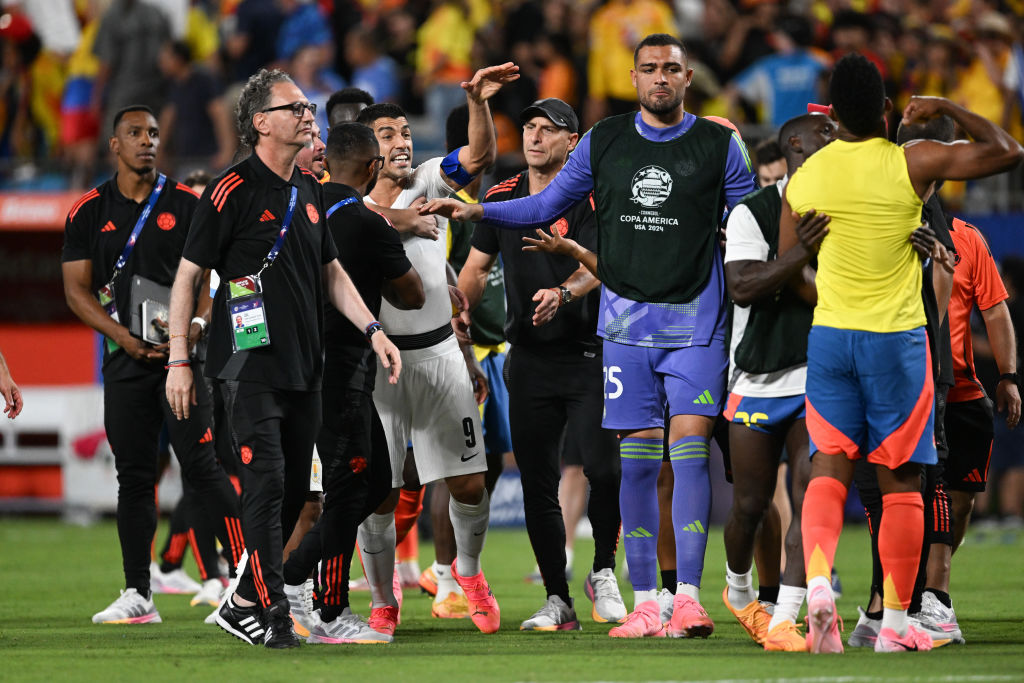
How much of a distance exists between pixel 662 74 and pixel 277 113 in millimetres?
1778

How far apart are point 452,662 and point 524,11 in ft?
37.9

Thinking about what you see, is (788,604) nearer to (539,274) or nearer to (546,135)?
(539,274)

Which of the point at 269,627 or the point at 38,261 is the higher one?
the point at 38,261

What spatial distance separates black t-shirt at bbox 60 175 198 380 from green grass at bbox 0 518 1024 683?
5.37 ft

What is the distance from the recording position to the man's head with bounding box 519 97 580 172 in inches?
306

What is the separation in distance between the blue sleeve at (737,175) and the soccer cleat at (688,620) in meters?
1.83

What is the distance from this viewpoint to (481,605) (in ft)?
24.8

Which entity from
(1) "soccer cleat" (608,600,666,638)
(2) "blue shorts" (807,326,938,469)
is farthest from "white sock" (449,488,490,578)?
(2) "blue shorts" (807,326,938,469)

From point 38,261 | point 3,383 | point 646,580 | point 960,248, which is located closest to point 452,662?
point 646,580

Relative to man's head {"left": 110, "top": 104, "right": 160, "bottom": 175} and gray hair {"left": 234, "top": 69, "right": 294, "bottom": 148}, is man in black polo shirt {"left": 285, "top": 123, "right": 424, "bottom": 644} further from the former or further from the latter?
man's head {"left": 110, "top": 104, "right": 160, "bottom": 175}

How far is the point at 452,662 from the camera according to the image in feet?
19.7

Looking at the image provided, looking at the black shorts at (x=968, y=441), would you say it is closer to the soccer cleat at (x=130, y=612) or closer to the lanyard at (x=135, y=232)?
the soccer cleat at (x=130, y=612)

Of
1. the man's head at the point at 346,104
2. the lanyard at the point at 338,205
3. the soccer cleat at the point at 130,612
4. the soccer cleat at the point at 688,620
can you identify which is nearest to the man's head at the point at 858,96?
the soccer cleat at the point at 688,620

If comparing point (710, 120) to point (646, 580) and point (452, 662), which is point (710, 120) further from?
point (452, 662)
